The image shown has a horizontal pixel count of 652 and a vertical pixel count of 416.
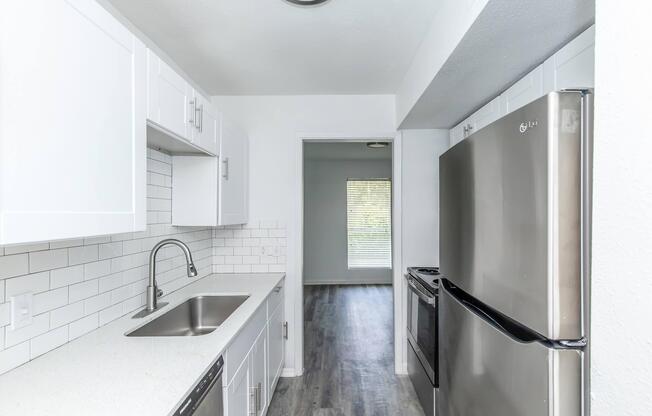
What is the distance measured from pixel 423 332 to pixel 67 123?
219cm

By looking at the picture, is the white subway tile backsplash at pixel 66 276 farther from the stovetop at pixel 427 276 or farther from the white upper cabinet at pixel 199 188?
the stovetop at pixel 427 276

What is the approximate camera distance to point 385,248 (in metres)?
6.38

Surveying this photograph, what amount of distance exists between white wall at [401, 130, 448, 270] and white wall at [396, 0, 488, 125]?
1.56 ft

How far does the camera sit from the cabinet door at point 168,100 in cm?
135

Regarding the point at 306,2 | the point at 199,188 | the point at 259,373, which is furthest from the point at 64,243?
the point at 306,2

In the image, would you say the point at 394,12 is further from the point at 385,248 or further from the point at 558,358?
the point at 385,248

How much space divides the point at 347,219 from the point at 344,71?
13.7ft

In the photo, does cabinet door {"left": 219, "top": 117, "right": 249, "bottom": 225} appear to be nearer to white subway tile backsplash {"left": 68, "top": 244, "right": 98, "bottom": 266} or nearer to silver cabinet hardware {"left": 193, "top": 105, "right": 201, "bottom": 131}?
silver cabinet hardware {"left": 193, "top": 105, "right": 201, "bottom": 131}

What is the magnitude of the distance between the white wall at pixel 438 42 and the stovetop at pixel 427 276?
1.17 meters

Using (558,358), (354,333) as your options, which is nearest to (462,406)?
(558,358)

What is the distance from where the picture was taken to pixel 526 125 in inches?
37.1

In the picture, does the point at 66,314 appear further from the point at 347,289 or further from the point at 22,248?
the point at 347,289

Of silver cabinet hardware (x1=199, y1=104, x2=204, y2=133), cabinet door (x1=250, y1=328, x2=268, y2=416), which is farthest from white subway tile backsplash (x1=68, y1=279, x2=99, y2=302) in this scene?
silver cabinet hardware (x1=199, y1=104, x2=204, y2=133)

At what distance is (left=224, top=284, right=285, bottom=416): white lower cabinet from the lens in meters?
1.47
